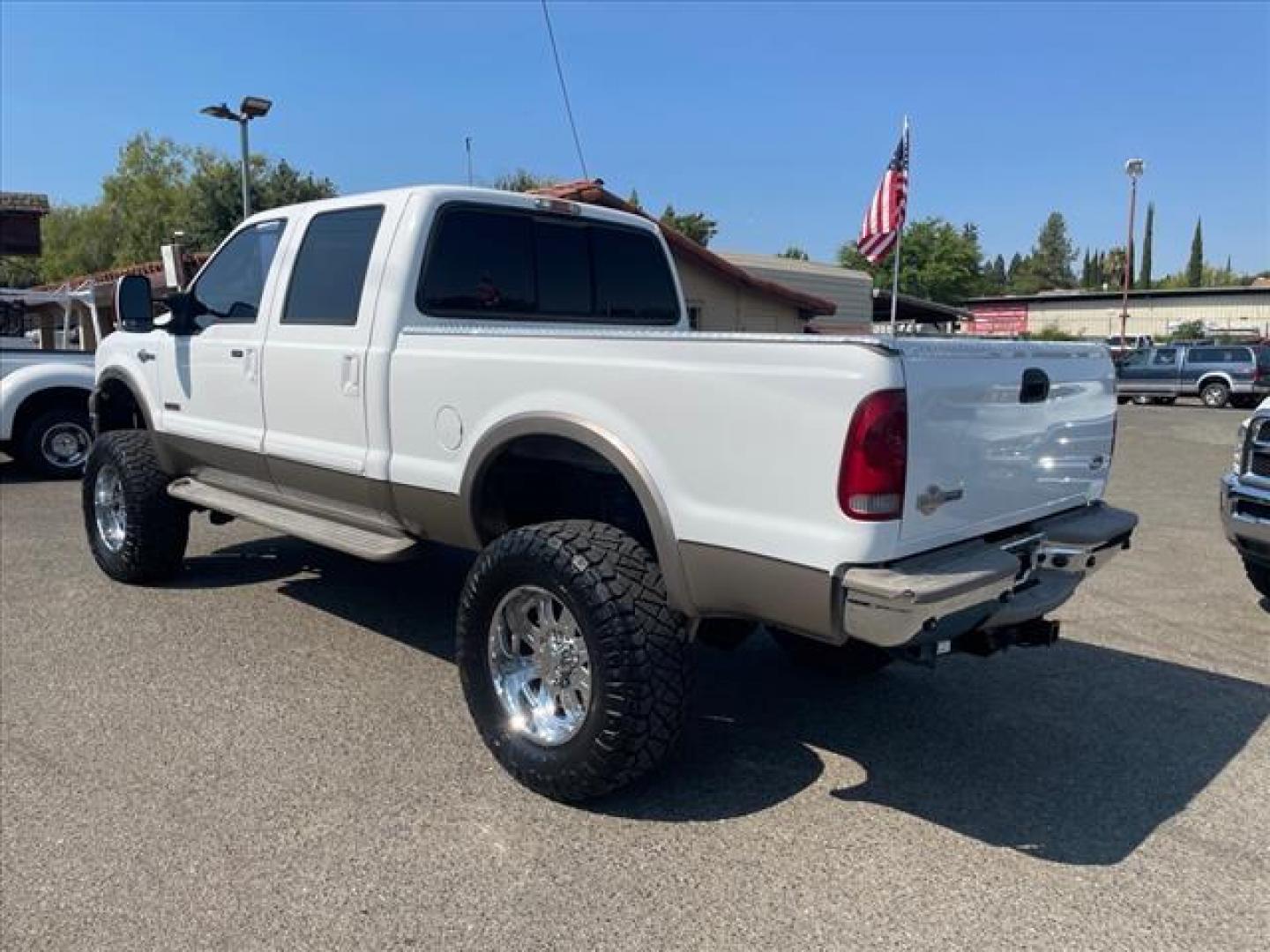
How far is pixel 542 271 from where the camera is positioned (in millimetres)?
4672

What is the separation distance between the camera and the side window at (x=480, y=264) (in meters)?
4.23

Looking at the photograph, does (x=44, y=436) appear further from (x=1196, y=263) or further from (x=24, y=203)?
(x=1196, y=263)

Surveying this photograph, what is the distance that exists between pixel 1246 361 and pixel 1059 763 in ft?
87.9

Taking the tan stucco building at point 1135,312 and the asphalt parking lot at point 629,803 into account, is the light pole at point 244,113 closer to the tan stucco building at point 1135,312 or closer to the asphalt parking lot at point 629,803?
the asphalt parking lot at point 629,803

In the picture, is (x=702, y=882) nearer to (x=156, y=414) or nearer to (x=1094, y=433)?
(x=1094, y=433)

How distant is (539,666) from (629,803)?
57 centimetres

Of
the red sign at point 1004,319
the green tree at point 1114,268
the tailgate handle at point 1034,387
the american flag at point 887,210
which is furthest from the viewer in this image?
the green tree at point 1114,268

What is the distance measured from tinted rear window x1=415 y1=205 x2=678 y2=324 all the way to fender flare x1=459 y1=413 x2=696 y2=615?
1.01 m

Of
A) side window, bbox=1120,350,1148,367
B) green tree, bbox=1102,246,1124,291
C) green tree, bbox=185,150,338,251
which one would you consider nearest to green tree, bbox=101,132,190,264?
green tree, bbox=185,150,338,251

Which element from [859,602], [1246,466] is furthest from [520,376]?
[1246,466]

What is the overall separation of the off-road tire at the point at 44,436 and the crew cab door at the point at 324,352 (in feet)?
24.6

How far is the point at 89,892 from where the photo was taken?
2.83 m

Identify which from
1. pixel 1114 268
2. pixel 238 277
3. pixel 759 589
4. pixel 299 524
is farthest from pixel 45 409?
pixel 1114 268

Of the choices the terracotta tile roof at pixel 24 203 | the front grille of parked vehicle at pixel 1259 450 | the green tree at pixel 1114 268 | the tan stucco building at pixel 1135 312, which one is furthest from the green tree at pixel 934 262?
the front grille of parked vehicle at pixel 1259 450
